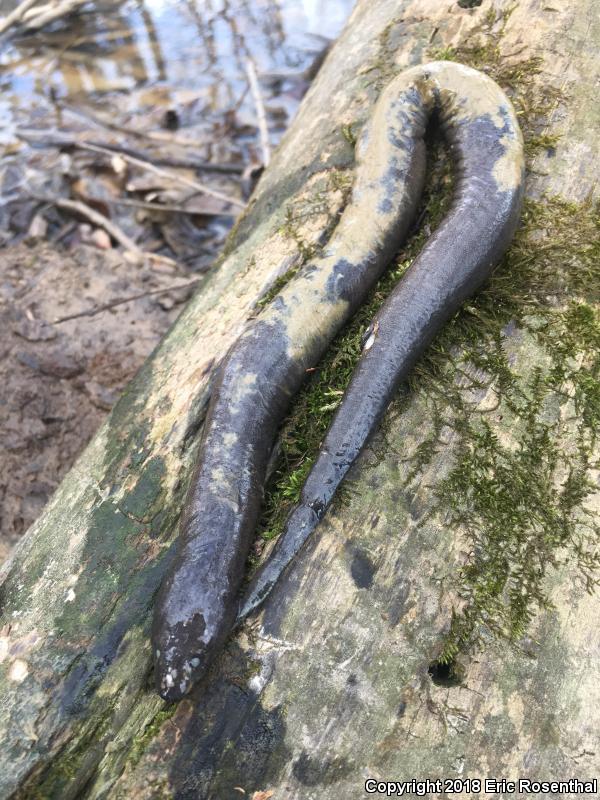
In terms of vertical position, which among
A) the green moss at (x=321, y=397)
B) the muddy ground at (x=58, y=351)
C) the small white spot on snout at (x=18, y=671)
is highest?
the green moss at (x=321, y=397)

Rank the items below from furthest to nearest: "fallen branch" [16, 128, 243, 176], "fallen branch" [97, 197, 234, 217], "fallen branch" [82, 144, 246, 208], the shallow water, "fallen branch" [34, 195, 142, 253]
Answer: the shallow water
"fallen branch" [16, 128, 243, 176]
"fallen branch" [97, 197, 234, 217]
"fallen branch" [82, 144, 246, 208]
"fallen branch" [34, 195, 142, 253]

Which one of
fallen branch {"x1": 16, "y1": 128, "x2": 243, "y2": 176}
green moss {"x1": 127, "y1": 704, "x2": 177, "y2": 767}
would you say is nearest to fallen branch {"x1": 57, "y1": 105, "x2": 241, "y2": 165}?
fallen branch {"x1": 16, "y1": 128, "x2": 243, "y2": 176}

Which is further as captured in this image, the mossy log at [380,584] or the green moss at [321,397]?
the green moss at [321,397]

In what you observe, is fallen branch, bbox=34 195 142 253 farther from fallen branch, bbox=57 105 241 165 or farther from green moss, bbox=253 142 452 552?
green moss, bbox=253 142 452 552

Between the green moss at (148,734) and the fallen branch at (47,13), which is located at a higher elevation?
the fallen branch at (47,13)

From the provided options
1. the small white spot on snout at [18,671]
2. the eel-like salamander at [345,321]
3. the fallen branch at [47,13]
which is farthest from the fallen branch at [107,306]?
the fallen branch at [47,13]

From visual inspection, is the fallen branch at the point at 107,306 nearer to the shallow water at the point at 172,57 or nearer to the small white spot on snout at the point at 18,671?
the small white spot on snout at the point at 18,671

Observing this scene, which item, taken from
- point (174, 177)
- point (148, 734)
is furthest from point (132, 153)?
point (148, 734)
